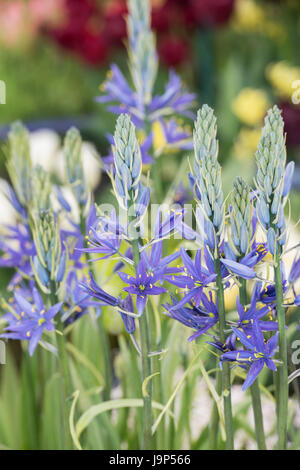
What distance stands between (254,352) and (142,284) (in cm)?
11

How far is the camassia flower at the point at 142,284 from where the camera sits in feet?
1.77

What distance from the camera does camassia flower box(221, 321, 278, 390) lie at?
0.54 meters

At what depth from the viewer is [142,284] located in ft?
1.79

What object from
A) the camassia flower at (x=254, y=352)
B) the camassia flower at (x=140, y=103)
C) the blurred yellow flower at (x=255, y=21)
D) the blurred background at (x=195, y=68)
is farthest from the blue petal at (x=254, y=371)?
the blurred yellow flower at (x=255, y=21)

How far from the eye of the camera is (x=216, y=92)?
2676mm

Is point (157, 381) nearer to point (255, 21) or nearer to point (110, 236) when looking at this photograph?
point (110, 236)

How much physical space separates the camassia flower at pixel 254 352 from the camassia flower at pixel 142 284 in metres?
0.08

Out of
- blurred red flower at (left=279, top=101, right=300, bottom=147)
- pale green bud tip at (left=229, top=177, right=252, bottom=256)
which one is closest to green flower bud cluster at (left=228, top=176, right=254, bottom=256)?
pale green bud tip at (left=229, top=177, right=252, bottom=256)

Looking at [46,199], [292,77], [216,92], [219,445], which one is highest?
[216,92]
